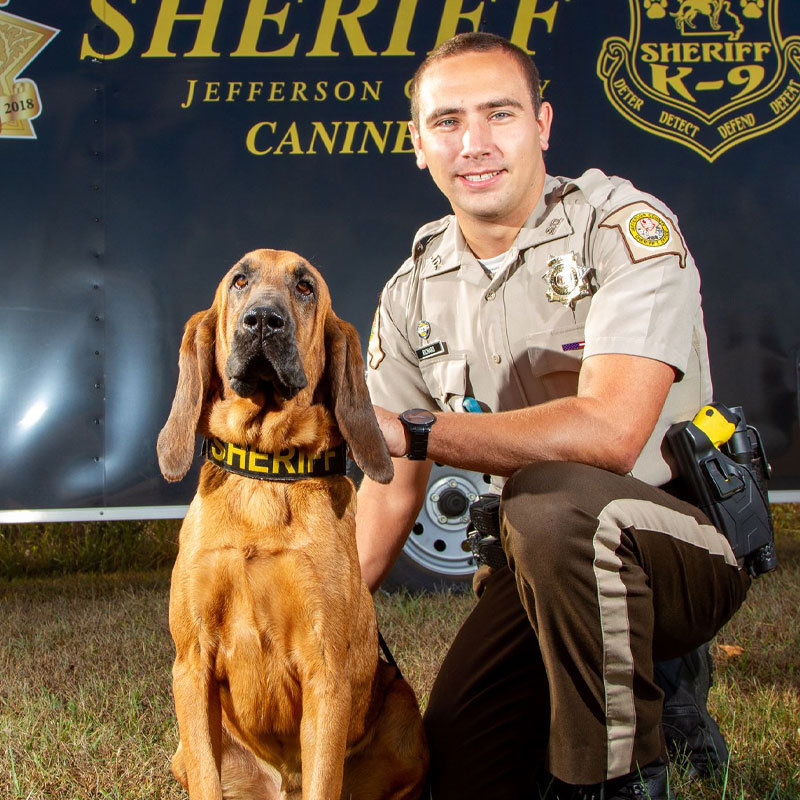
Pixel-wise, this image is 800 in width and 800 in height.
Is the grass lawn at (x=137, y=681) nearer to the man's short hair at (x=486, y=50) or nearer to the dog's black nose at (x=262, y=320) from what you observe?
the dog's black nose at (x=262, y=320)

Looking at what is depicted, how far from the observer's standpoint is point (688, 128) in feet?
13.2

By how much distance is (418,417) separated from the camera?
2172mm

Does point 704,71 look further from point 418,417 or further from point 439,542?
point 418,417

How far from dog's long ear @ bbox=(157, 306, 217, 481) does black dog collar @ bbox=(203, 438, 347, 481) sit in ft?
0.32

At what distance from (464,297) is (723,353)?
1864mm

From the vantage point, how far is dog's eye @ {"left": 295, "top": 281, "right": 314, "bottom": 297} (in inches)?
83.7

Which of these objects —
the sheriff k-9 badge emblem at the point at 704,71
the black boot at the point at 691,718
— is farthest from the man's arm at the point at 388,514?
the sheriff k-9 badge emblem at the point at 704,71

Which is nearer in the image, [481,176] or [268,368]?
[268,368]

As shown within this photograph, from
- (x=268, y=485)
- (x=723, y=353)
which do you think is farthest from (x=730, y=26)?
(x=268, y=485)

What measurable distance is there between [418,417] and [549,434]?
32cm

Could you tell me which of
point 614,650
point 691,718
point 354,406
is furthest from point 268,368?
point 691,718

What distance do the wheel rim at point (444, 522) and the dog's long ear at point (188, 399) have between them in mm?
2304

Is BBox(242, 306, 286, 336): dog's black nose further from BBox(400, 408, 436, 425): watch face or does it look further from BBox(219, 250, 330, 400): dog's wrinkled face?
BBox(400, 408, 436, 425): watch face

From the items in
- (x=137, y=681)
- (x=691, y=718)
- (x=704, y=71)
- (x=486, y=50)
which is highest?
(x=704, y=71)
